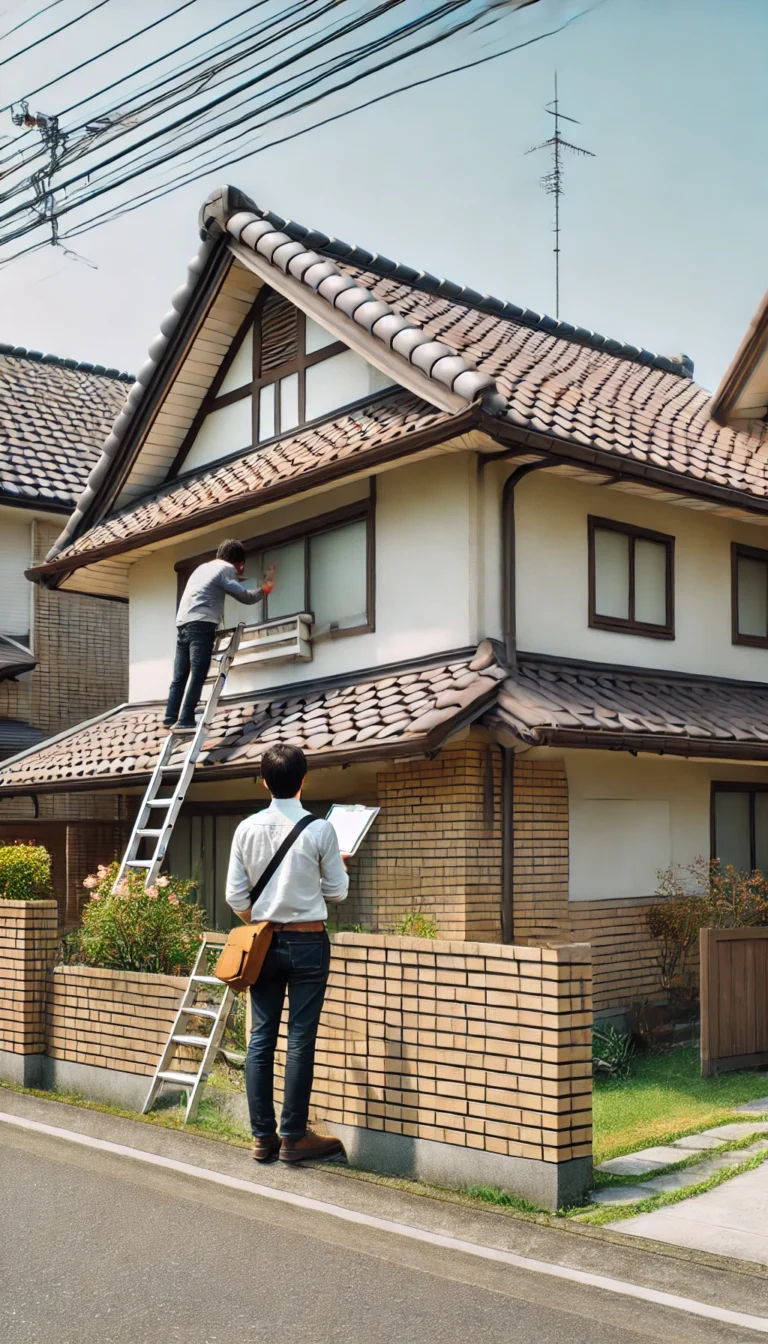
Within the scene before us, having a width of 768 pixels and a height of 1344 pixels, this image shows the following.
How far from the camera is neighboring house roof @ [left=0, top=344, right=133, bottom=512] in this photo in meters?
19.7

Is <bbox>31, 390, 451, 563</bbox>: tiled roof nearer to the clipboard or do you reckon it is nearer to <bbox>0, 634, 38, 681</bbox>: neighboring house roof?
<bbox>0, 634, 38, 681</bbox>: neighboring house roof

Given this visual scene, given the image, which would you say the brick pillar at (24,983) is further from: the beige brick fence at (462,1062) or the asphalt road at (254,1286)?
the asphalt road at (254,1286)

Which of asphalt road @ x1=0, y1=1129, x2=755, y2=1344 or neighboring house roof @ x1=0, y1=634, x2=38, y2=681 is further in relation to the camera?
neighboring house roof @ x1=0, y1=634, x2=38, y2=681

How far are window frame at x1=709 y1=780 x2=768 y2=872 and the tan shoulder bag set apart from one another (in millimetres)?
7192

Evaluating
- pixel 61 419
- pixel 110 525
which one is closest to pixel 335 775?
pixel 110 525

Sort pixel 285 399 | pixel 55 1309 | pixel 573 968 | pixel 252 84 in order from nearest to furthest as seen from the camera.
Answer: pixel 55 1309 < pixel 573 968 < pixel 252 84 < pixel 285 399

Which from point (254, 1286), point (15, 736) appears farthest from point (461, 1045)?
point (15, 736)

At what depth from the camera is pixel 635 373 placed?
17828 mm

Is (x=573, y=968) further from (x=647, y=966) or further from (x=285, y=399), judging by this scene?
(x=285, y=399)

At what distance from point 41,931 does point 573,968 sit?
511 centimetres

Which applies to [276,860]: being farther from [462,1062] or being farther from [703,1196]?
[703,1196]

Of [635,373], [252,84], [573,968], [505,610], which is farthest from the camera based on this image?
[635,373]

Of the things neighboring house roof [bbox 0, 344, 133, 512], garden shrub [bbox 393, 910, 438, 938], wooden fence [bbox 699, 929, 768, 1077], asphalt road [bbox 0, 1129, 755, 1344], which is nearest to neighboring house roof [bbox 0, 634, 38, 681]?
neighboring house roof [bbox 0, 344, 133, 512]

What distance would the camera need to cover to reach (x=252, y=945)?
7.54 metres
